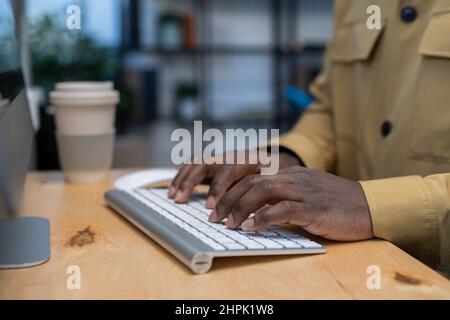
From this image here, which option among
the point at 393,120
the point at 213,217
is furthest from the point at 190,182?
the point at 393,120

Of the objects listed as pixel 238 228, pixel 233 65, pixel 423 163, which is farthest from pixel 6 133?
pixel 233 65

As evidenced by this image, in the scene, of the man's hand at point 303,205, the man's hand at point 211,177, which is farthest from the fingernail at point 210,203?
the man's hand at point 303,205

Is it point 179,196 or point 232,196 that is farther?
point 179,196

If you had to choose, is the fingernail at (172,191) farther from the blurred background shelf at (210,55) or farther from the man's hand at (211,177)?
the blurred background shelf at (210,55)

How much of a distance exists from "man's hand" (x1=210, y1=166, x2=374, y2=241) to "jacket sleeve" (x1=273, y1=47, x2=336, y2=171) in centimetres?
36

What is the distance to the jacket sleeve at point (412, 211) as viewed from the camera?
702 millimetres

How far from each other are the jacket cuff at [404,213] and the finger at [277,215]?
0.31 ft

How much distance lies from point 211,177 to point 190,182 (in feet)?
0.15

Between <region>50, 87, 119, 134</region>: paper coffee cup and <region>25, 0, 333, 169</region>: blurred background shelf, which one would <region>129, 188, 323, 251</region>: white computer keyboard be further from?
<region>25, 0, 333, 169</region>: blurred background shelf

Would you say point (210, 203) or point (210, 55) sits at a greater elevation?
point (210, 55)

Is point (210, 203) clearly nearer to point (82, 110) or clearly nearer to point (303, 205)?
Result: point (303, 205)

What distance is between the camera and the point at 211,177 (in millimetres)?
914

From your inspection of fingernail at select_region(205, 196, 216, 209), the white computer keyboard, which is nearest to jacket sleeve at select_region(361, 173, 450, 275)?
the white computer keyboard

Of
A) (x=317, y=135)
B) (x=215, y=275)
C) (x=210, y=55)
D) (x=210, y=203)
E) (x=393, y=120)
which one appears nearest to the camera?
(x=215, y=275)
